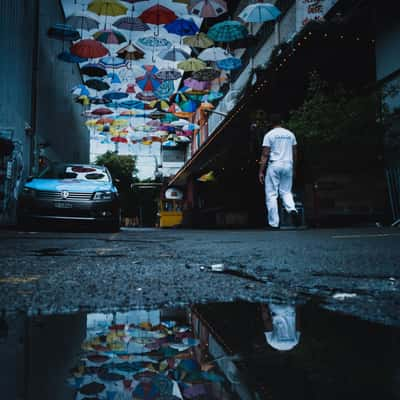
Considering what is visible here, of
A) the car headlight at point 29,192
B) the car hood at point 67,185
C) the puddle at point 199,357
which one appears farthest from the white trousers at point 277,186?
the puddle at point 199,357

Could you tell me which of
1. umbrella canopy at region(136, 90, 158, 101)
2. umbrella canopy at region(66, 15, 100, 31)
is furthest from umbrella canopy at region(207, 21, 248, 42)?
umbrella canopy at region(136, 90, 158, 101)

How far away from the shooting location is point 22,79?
1315cm

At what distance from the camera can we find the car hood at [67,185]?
8516 millimetres

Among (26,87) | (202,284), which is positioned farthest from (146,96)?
(202,284)

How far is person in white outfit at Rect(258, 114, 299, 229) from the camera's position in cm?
745

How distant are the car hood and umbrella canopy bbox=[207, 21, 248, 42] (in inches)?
255

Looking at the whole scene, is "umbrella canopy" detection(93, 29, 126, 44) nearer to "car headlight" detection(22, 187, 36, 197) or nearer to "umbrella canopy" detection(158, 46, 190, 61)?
"umbrella canopy" detection(158, 46, 190, 61)

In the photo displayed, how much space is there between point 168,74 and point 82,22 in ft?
11.0

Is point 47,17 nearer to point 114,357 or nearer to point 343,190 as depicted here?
point 343,190

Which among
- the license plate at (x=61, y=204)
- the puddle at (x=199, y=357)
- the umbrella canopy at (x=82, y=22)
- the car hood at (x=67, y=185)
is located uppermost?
the umbrella canopy at (x=82, y=22)

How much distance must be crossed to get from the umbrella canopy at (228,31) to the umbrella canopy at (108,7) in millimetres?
2726

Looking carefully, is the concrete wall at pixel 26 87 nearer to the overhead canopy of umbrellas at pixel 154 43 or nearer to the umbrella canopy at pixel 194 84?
the overhead canopy of umbrellas at pixel 154 43

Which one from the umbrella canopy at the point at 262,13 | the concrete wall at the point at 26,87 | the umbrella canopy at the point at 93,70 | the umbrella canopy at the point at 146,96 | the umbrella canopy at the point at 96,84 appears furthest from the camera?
the umbrella canopy at the point at 146,96

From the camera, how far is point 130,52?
14.2 metres
